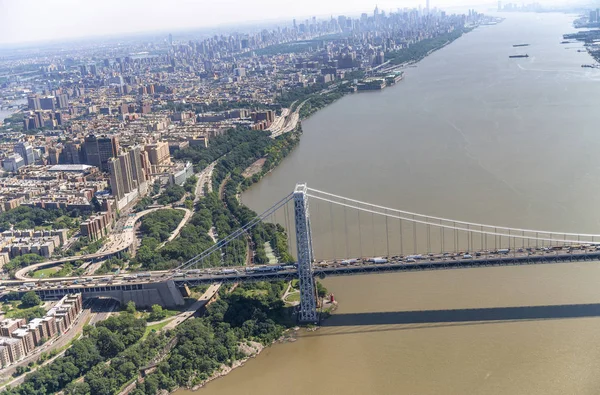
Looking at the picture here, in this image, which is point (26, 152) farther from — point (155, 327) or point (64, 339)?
point (155, 327)

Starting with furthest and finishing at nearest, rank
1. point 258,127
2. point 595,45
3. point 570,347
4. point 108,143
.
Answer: point 595,45, point 258,127, point 108,143, point 570,347

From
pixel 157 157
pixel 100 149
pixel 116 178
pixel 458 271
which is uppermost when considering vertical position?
pixel 100 149

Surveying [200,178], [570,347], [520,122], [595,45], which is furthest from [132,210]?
[595,45]

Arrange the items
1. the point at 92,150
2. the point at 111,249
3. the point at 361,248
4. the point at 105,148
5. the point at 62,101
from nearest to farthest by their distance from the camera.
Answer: the point at 361,248, the point at 111,249, the point at 105,148, the point at 92,150, the point at 62,101

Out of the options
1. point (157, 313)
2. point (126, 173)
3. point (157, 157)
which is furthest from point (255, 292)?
point (157, 157)

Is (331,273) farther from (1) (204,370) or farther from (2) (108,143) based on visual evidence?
(2) (108,143)

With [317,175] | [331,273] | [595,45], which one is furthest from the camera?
[595,45]
